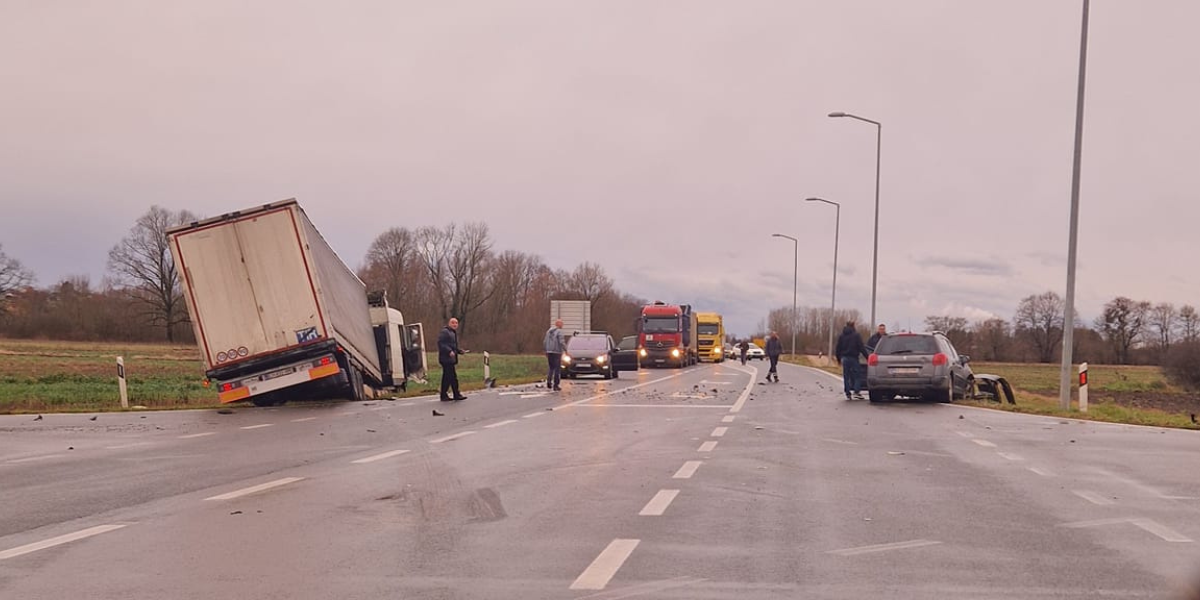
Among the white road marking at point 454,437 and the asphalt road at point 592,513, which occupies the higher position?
the asphalt road at point 592,513

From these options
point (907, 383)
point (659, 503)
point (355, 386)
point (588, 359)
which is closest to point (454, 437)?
point (659, 503)

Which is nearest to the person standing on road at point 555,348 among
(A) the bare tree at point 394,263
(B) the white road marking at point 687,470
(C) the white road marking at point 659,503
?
(B) the white road marking at point 687,470

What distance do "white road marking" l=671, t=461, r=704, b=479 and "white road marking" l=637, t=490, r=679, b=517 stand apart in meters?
1.04

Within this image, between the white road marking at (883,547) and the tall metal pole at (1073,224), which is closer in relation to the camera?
the white road marking at (883,547)

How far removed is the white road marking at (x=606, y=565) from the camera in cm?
560

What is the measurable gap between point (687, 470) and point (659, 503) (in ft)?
7.33

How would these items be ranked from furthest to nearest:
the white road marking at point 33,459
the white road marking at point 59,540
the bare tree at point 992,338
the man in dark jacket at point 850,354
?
1. the bare tree at point 992,338
2. the man in dark jacket at point 850,354
3. the white road marking at point 33,459
4. the white road marking at point 59,540

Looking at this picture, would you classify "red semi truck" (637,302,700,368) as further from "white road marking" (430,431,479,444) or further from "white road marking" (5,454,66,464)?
"white road marking" (5,454,66,464)

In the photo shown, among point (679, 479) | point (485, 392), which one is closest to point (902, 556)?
point (679, 479)

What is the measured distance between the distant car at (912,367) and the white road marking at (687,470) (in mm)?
12725

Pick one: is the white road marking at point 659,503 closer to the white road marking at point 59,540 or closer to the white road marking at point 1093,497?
the white road marking at point 1093,497

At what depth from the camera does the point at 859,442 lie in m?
13.9

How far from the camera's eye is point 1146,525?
7590 mm

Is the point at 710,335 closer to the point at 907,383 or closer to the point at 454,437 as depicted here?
the point at 907,383
